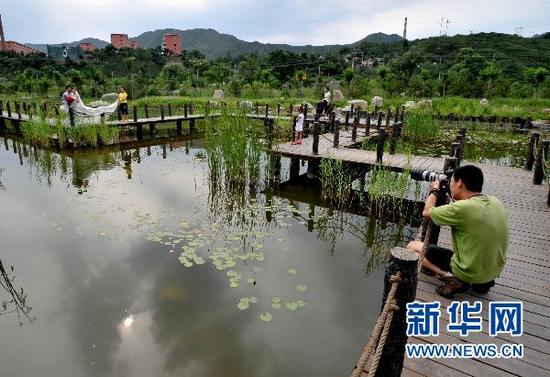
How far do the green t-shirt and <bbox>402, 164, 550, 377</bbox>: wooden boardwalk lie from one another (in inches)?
15.3

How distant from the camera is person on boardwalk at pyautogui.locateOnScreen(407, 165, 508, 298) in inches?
108

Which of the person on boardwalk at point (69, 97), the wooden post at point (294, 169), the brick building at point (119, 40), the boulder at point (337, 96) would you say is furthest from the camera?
the brick building at point (119, 40)

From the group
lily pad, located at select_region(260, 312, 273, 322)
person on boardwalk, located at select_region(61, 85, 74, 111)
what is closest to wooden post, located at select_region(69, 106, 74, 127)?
person on boardwalk, located at select_region(61, 85, 74, 111)

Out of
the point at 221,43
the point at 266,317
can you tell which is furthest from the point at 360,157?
the point at 221,43

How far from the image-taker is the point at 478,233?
9.10ft

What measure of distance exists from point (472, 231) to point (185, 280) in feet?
10.8

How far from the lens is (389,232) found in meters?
6.27

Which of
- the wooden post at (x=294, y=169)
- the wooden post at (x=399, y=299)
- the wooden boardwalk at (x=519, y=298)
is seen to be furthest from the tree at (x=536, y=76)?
the wooden post at (x=399, y=299)

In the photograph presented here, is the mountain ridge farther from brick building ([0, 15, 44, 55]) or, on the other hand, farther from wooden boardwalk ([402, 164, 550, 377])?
wooden boardwalk ([402, 164, 550, 377])

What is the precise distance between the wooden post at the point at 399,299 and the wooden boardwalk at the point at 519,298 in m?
0.33

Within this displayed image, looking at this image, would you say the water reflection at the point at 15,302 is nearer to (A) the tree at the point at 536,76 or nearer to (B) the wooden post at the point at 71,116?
(B) the wooden post at the point at 71,116

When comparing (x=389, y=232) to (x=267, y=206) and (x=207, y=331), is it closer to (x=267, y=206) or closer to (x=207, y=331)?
(x=267, y=206)

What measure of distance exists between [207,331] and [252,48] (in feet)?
433

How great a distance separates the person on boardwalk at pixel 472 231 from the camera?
2.75 meters
